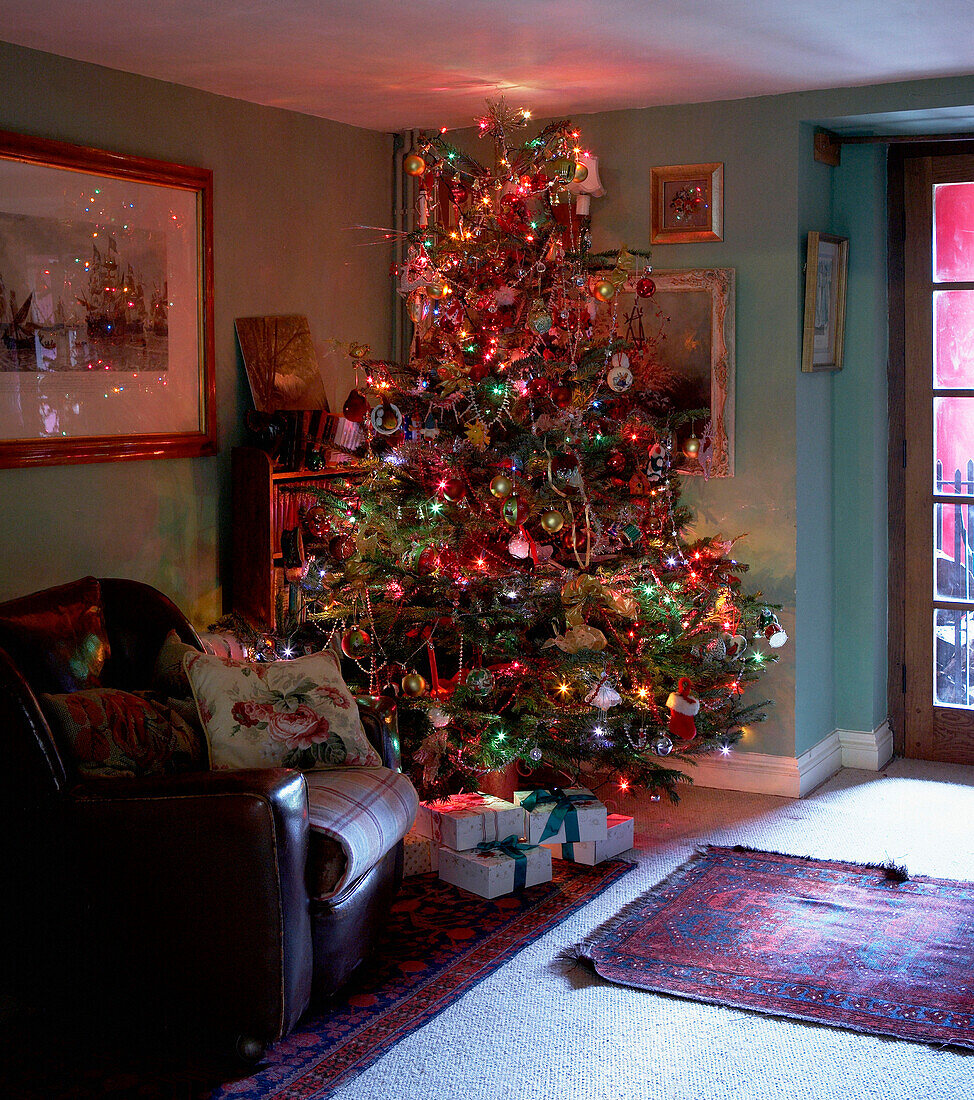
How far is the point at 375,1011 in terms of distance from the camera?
303 cm

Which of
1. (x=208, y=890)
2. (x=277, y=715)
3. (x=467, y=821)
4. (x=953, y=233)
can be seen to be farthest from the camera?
(x=953, y=233)

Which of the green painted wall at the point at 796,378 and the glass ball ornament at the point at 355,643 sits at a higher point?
the green painted wall at the point at 796,378

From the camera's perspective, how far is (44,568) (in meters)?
3.94

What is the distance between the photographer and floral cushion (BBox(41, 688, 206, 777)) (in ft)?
9.77

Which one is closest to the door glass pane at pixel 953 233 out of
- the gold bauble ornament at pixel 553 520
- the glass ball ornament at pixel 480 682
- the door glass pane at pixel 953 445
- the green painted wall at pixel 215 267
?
the door glass pane at pixel 953 445

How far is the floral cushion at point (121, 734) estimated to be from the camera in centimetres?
298

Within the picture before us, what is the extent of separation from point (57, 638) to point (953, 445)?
3.58 m

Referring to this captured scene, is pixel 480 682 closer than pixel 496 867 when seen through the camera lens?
No

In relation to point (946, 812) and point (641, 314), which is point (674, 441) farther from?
point (946, 812)

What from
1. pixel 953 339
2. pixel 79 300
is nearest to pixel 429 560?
pixel 79 300

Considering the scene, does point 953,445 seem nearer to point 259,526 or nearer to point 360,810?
point 259,526

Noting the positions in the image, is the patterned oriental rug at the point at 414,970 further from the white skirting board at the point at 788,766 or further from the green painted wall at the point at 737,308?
the green painted wall at the point at 737,308

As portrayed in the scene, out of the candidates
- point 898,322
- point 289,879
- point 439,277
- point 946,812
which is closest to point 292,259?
point 439,277

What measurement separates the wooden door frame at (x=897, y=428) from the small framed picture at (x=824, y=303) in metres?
0.25
